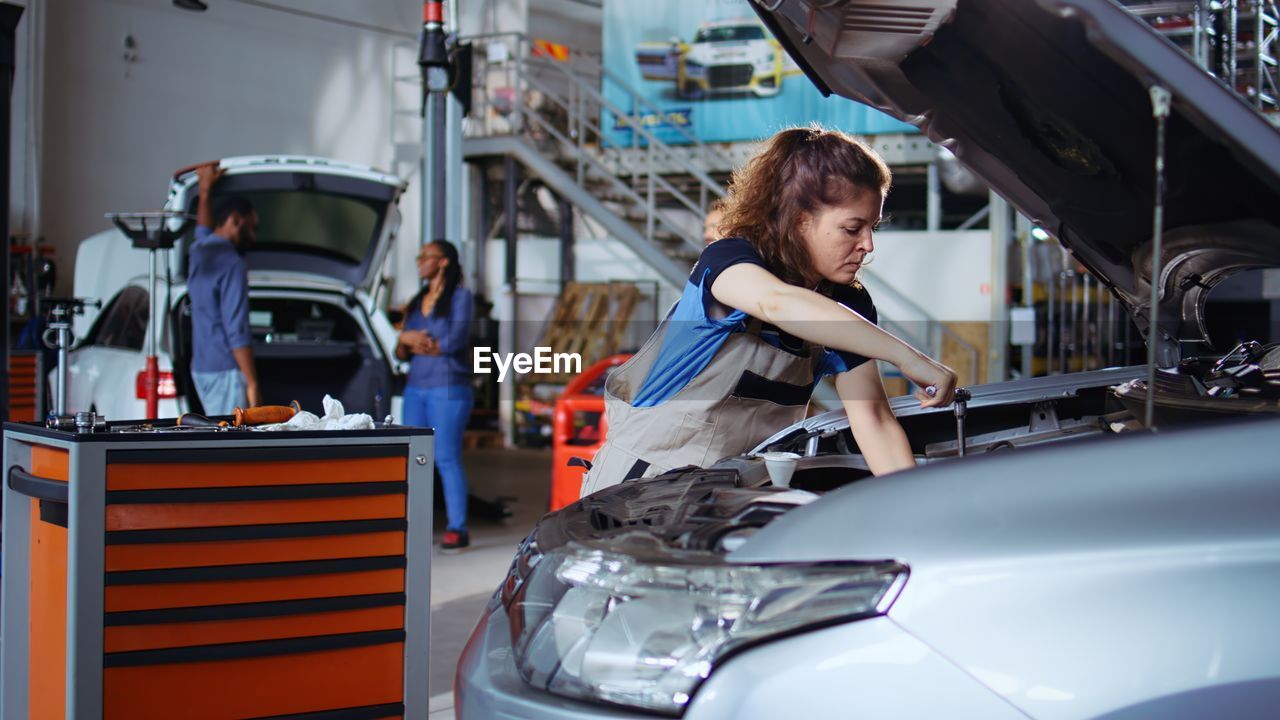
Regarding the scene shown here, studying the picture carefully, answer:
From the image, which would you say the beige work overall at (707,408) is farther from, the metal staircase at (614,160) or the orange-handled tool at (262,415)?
the metal staircase at (614,160)

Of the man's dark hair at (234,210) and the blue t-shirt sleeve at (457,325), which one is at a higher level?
the man's dark hair at (234,210)

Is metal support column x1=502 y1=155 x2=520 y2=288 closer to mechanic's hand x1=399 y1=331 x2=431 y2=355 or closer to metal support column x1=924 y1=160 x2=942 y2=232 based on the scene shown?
metal support column x1=924 y1=160 x2=942 y2=232

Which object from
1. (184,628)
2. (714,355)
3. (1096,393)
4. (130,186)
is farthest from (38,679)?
(130,186)

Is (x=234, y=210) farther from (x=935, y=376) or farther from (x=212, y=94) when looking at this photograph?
(x=212, y=94)

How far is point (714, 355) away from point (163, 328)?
12.1ft

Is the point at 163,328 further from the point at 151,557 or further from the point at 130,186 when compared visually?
the point at 130,186

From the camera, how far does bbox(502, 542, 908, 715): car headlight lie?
0.99m

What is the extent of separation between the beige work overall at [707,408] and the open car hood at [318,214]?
3.80 meters

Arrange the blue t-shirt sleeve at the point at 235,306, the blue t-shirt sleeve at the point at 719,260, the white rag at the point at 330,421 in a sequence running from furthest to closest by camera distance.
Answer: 1. the blue t-shirt sleeve at the point at 235,306
2. the white rag at the point at 330,421
3. the blue t-shirt sleeve at the point at 719,260

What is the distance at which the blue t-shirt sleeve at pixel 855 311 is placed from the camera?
1.82 meters

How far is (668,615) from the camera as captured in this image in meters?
1.06

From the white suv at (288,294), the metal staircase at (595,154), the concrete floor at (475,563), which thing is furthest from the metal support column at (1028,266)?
the white suv at (288,294)

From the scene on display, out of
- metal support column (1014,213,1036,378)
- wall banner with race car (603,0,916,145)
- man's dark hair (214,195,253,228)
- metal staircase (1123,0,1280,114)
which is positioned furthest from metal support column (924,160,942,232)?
man's dark hair (214,195,253,228)

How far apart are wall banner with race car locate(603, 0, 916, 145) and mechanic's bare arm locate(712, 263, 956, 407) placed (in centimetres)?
961
